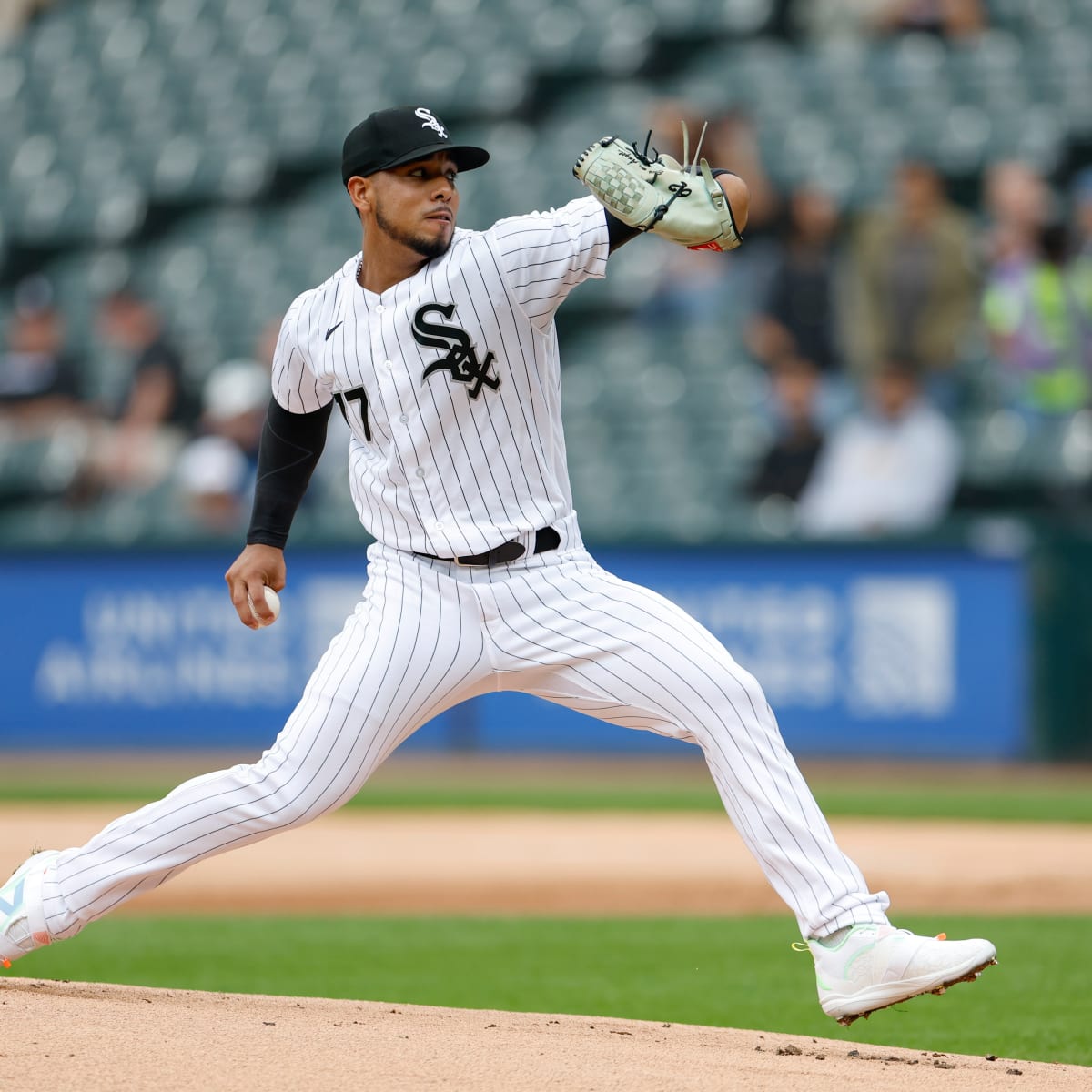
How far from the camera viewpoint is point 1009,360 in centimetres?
1041

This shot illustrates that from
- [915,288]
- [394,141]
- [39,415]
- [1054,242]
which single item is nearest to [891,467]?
[915,288]

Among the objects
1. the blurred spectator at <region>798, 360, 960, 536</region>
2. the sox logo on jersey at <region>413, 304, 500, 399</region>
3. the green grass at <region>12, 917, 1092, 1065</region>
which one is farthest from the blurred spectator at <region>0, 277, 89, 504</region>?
the sox logo on jersey at <region>413, 304, 500, 399</region>

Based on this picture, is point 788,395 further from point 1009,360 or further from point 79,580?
point 79,580

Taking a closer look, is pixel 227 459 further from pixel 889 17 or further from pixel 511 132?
pixel 889 17

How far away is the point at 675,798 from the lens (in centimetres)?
916

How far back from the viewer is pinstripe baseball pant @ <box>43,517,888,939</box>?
3.64 m

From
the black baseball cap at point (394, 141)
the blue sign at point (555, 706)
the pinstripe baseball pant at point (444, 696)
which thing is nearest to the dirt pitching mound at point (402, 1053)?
the pinstripe baseball pant at point (444, 696)

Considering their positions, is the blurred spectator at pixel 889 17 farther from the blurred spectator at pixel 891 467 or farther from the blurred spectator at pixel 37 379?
the blurred spectator at pixel 37 379

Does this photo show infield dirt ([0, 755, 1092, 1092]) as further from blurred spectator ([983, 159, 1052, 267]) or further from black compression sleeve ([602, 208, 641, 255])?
blurred spectator ([983, 159, 1052, 267])

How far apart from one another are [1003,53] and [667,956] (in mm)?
8681

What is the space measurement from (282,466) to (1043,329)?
6.88 metres

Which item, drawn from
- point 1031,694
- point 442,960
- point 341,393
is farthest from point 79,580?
point 341,393

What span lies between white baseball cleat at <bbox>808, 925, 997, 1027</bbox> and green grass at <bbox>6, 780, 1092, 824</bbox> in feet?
16.0

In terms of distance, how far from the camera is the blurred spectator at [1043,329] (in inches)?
397
